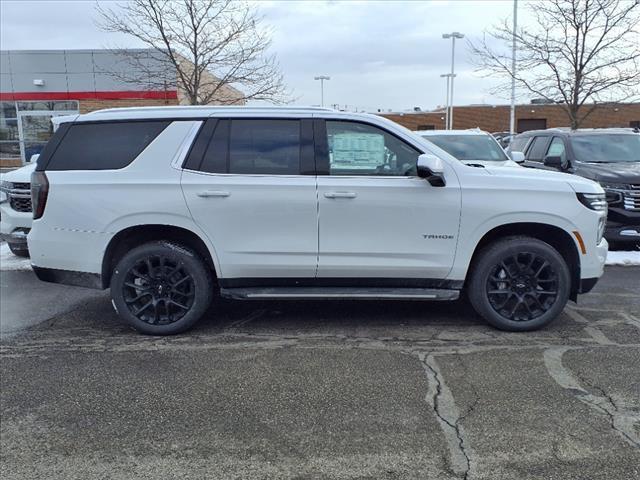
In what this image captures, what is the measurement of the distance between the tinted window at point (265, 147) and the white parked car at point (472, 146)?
14.8ft

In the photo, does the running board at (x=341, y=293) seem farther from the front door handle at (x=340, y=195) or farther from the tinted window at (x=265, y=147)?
the tinted window at (x=265, y=147)

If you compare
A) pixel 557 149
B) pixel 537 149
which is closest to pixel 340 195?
pixel 557 149

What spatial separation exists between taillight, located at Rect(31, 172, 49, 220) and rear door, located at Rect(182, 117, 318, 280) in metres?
1.21

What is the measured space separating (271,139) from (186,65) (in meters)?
12.1

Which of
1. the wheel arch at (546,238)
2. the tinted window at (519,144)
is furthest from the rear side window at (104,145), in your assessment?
the tinted window at (519,144)

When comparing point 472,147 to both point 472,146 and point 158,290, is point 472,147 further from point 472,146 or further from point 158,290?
point 158,290

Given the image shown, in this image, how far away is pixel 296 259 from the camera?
15.8 feet

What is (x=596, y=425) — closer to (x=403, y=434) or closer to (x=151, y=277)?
(x=403, y=434)

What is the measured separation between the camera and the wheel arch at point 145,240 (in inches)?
191

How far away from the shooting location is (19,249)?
796 cm

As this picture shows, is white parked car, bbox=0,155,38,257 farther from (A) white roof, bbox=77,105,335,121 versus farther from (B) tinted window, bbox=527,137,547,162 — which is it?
(B) tinted window, bbox=527,137,547,162

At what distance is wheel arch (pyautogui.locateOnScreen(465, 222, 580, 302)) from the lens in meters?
4.86

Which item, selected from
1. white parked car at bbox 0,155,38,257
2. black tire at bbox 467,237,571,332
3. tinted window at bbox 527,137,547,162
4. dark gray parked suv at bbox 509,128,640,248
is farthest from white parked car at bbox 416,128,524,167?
white parked car at bbox 0,155,38,257

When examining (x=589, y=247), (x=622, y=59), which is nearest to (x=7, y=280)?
(x=589, y=247)
